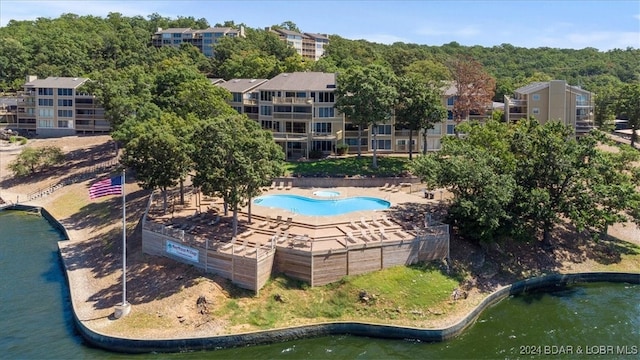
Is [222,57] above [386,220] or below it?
above

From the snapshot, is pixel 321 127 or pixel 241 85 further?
pixel 241 85

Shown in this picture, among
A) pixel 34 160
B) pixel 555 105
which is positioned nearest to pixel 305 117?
pixel 555 105

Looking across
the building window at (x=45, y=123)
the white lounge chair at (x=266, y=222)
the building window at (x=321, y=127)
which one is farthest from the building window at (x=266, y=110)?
the building window at (x=45, y=123)

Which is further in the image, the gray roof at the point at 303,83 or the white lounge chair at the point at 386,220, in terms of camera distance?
the gray roof at the point at 303,83

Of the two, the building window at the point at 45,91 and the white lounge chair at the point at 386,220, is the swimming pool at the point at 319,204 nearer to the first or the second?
the white lounge chair at the point at 386,220

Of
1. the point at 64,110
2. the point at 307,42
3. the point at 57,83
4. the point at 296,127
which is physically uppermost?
the point at 307,42

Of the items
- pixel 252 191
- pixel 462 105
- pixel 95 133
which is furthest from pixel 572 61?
pixel 252 191

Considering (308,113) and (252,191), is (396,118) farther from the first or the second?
(252,191)

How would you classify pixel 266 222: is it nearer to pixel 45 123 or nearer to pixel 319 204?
pixel 319 204
